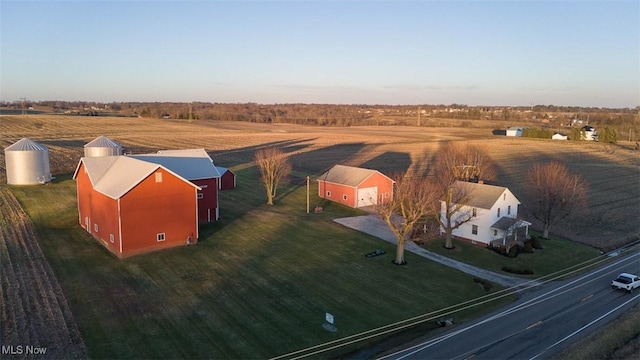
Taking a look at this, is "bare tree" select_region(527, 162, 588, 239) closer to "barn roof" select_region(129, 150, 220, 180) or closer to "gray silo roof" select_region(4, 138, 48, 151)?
"barn roof" select_region(129, 150, 220, 180)

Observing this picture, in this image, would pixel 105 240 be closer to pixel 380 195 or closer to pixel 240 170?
pixel 380 195

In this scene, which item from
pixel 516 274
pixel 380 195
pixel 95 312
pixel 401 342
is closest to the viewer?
pixel 401 342

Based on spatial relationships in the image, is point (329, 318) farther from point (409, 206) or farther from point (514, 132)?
point (514, 132)

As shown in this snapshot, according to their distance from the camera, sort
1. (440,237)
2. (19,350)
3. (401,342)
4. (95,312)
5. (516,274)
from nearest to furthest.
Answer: (19,350) < (401,342) < (95,312) < (516,274) < (440,237)

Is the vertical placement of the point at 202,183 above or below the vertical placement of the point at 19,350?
above

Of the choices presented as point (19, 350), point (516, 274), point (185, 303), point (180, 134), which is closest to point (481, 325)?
point (516, 274)

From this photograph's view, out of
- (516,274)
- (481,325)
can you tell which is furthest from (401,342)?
(516,274)

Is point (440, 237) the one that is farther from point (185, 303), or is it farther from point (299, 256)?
point (185, 303)

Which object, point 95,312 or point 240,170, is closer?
point 95,312
